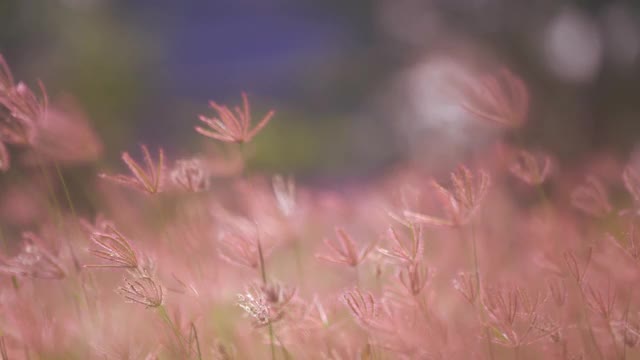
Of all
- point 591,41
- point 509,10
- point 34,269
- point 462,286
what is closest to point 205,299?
point 34,269

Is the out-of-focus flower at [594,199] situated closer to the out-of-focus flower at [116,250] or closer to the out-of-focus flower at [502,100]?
the out-of-focus flower at [502,100]

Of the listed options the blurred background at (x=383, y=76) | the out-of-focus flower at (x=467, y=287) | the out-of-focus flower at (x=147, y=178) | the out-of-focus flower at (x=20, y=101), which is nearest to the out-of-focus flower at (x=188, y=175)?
the out-of-focus flower at (x=147, y=178)

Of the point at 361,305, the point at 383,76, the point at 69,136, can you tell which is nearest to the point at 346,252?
the point at 361,305

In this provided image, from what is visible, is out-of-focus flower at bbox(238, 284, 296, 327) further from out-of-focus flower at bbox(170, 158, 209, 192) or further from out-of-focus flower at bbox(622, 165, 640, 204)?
out-of-focus flower at bbox(622, 165, 640, 204)

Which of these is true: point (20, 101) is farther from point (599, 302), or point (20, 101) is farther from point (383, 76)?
point (383, 76)

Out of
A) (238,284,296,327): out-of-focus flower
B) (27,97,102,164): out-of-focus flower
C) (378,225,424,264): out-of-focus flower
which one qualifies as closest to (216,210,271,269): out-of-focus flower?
(238,284,296,327): out-of-focus flower

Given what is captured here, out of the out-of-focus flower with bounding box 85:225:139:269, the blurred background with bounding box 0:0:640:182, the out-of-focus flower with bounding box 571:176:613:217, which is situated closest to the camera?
the out-of-focus flower with bounding box 85:225:139:269
